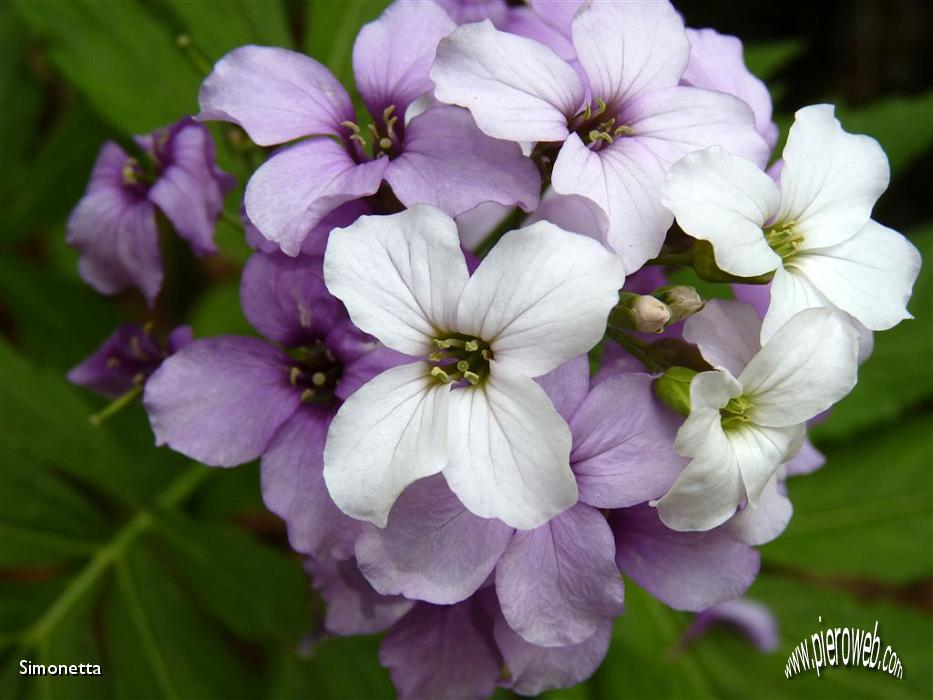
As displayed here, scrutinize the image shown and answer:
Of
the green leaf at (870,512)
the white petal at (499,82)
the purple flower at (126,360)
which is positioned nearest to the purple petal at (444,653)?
the purple flower at (126,360)

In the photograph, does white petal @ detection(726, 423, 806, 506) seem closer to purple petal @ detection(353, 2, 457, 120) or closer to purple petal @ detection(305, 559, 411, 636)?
purple petal @ detection(305, 559, 411, 636)

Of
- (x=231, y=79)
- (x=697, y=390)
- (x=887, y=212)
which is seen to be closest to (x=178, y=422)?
(x=231, y=79)

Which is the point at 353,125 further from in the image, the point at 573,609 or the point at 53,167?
the point at 53,167

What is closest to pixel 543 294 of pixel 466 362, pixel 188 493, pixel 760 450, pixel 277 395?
pixel 466 362

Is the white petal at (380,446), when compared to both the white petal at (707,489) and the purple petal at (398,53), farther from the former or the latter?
the purple petal at (398,53)

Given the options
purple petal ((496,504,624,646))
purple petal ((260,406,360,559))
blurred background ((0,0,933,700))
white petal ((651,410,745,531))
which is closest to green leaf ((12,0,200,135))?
blurred background ((0,0,933,700))

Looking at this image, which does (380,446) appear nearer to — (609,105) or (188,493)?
(609,105)
